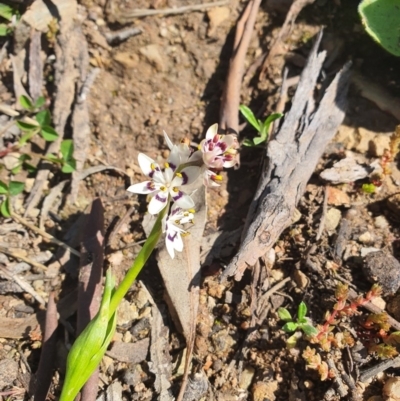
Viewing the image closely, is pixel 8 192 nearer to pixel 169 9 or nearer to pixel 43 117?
pixel 43 117

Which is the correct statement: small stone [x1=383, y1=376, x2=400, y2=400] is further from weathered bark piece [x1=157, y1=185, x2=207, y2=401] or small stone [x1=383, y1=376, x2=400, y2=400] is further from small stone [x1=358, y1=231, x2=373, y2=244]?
weathered bark piece [x1=157, y1=185, x2=207, y2=401]

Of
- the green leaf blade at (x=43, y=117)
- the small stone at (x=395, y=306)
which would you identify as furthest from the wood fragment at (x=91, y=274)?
the small stone at (x=395, y=306)

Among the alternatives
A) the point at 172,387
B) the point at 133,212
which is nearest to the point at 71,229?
the point at 133,212

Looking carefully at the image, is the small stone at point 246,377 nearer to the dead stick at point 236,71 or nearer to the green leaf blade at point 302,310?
the green leaf blade at point 302,310

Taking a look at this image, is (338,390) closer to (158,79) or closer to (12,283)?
(12,283)

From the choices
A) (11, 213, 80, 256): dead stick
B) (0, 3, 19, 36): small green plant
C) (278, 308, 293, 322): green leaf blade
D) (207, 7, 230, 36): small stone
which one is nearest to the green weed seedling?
(278, 308, 293, 322): green leaf blade

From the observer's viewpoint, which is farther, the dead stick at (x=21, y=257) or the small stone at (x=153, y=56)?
the small stone at (x=153, y=56)
